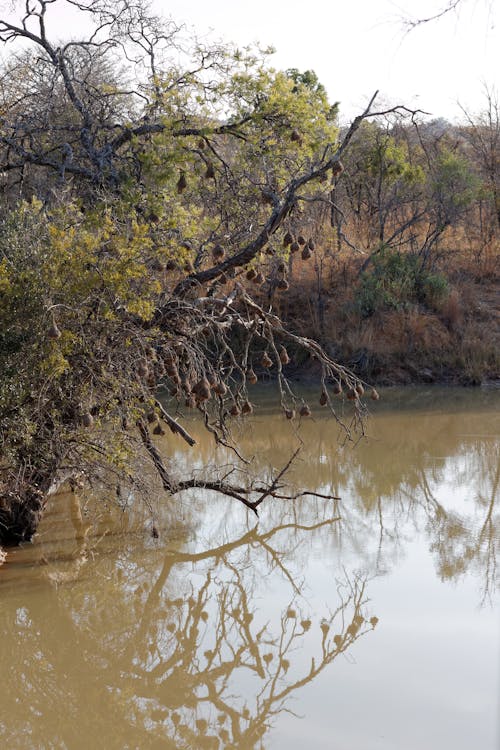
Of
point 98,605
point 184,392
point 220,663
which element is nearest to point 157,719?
point 220,663

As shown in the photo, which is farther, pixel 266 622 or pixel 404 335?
pixel 404 335

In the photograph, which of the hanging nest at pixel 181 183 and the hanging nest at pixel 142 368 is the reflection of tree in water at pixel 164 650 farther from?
the hanging nest at pixel 181 183

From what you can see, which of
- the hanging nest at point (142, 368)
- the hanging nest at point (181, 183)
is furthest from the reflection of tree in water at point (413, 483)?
the hanging nest at point (181, 183)

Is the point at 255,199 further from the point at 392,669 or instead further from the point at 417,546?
the point at 392,669

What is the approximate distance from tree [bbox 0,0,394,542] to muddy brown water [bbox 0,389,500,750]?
26.0 inches

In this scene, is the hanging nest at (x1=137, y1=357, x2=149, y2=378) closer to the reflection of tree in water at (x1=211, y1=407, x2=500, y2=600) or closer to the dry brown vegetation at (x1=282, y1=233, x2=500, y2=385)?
the reflection of tree in water at (x1=211, y1=407, x2=500, y2=600)

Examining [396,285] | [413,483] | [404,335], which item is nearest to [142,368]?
[413,483]

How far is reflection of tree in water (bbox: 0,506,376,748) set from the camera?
17.9 ft

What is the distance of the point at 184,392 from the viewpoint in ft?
27.5

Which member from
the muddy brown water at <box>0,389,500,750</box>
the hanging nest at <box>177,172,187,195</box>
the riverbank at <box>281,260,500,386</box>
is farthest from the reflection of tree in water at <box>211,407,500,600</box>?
the hanging nest at <box>177,172,187,195</box>

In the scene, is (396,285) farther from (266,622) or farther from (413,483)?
(266,622)

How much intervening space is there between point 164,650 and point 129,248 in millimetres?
2902

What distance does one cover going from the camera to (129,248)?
7266 millimetres

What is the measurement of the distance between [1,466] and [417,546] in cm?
378
